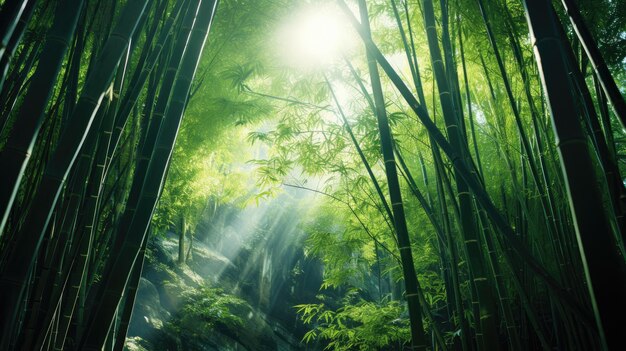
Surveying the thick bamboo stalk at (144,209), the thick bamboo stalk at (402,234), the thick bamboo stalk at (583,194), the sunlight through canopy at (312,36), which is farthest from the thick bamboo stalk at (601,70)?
the sunlight through canopy at (312,36)

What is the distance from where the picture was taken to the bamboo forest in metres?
0.79

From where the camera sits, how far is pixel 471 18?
2443mm

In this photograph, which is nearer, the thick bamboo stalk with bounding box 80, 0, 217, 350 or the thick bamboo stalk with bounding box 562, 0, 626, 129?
the thick bamboo stalk with bounding box 80, 0, 217, 350

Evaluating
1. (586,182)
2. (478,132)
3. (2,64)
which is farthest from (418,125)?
(2,64)

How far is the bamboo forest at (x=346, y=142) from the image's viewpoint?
79 centimetres

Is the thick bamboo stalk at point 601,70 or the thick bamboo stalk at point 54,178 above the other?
the thick bamboo stalk at point 601,70

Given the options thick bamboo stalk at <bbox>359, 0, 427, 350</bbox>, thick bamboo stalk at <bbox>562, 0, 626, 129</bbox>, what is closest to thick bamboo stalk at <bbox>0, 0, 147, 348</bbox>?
thick bamboo stalk at <bbox>359, 0, 427, 350</bbox>

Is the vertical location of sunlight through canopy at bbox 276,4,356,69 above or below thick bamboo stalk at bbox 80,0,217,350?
above

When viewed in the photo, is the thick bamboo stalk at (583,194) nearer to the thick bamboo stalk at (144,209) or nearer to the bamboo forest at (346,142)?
the bamboo forest at (346,142)

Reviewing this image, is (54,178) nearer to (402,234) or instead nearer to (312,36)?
(402,234)

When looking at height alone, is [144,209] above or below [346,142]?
below

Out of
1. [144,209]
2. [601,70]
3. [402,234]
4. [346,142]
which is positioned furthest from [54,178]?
[346,142]

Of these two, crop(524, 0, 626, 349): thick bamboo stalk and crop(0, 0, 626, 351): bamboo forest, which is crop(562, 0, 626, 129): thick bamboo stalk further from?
crop(524, 0, 626, 349): thick bamboo stalk

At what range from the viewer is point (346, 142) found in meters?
3.76
